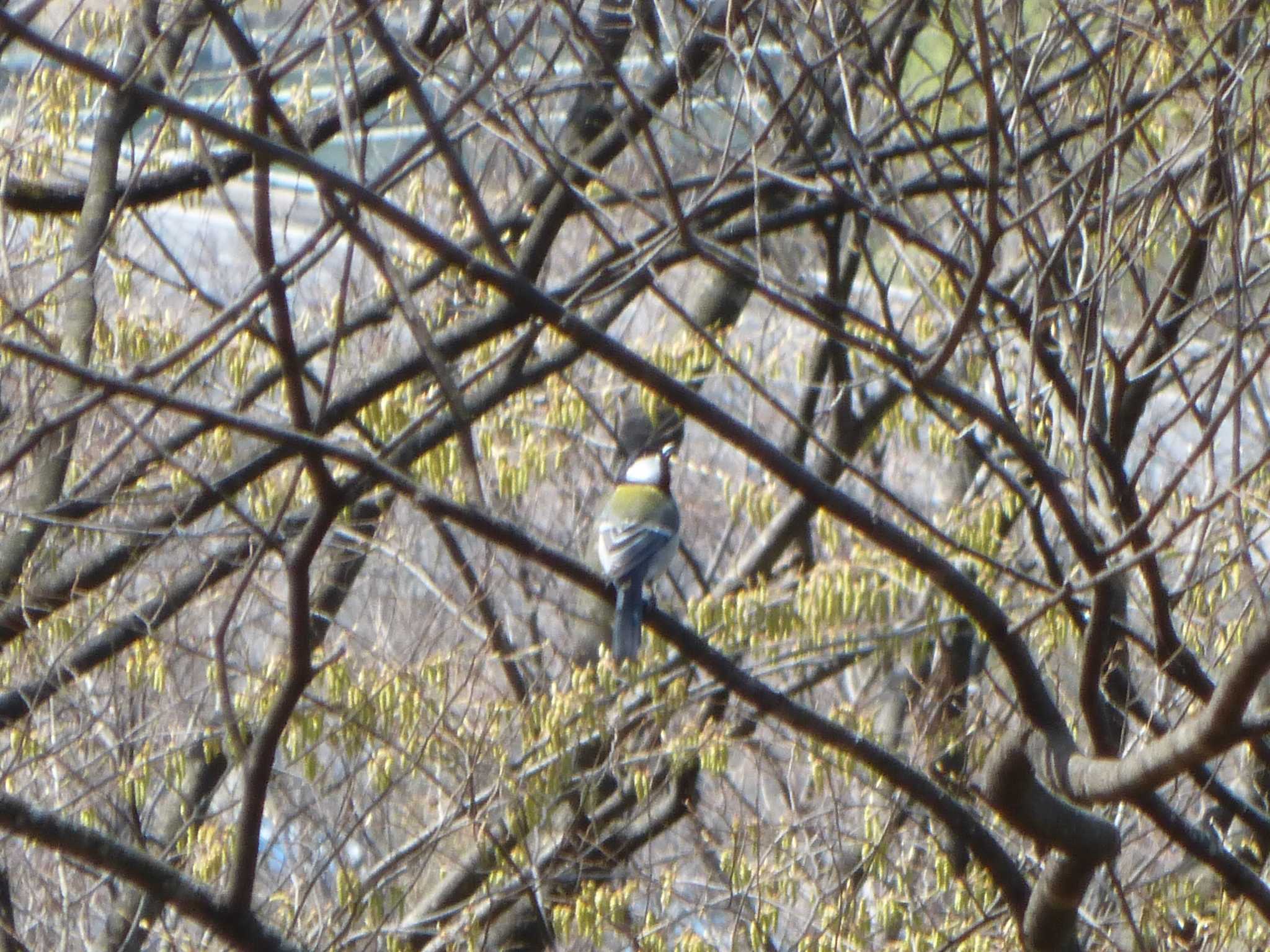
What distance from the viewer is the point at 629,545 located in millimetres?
5895

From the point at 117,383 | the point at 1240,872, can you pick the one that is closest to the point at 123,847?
the point at 117,383

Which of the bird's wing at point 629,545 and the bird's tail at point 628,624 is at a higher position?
the bird's wing at point 629,545

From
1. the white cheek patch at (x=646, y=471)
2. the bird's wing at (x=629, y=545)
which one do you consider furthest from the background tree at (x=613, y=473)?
the bird's wing at (x=629, y=545)

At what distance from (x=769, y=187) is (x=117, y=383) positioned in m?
3.56

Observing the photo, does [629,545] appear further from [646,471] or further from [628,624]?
[646,471]

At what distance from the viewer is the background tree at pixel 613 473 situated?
303cm

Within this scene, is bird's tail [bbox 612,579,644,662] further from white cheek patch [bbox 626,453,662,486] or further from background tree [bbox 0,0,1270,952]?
white cheek patch [bbox 626,453,662,486]

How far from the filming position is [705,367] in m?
6.38

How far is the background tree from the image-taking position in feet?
9.95

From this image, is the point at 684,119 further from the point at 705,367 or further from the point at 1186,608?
the point at 1186,608

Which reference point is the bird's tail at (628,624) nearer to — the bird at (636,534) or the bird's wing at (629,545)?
the bird at (636,534)

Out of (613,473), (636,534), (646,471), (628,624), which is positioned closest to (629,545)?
(636,534)

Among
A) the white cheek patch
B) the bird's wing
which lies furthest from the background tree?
the bird's wing

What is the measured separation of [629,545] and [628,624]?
866 millimetres
